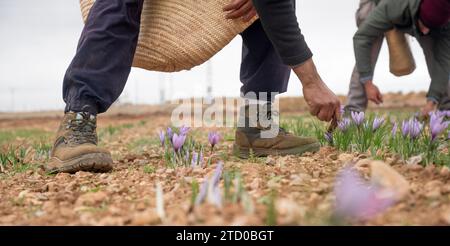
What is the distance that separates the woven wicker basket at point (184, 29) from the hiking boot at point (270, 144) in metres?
0.54

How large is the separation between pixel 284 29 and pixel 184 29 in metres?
0.70

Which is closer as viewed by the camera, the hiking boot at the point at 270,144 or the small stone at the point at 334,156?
the small stone at the point at 334,156

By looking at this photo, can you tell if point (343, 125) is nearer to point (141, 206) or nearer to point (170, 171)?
point (170, 171)

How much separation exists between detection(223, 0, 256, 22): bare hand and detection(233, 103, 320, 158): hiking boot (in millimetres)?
566

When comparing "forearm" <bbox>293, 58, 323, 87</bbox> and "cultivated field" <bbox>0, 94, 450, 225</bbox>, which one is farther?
"forearm" <bbox>293, 58, 323, 87</bbox>

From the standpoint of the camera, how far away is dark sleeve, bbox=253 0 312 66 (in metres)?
1.94

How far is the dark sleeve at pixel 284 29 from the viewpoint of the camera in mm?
1940

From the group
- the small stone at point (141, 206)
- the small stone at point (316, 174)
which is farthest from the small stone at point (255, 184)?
the small stone at point (141, 206)

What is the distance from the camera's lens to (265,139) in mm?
2727

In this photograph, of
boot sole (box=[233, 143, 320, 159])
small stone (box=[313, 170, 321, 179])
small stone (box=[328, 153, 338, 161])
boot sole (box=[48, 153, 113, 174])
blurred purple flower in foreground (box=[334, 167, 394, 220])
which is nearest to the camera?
blurred purple flower in foreground (box=[334, 167, 394, 220])

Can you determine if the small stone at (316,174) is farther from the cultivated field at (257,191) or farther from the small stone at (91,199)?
the small stone at (91,199)

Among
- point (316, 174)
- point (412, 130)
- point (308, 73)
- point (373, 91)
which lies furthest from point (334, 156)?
point (373, 91)

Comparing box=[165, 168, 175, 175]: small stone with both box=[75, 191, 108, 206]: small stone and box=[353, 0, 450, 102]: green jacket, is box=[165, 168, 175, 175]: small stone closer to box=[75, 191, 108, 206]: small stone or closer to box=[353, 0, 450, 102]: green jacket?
box=[75, 191, 108, 206]: small stone

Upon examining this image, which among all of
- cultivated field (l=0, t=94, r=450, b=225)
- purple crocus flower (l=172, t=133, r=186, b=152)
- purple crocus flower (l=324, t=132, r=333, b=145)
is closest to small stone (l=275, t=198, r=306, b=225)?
cultivated field (l=0, t=94, r=450, b=225)
